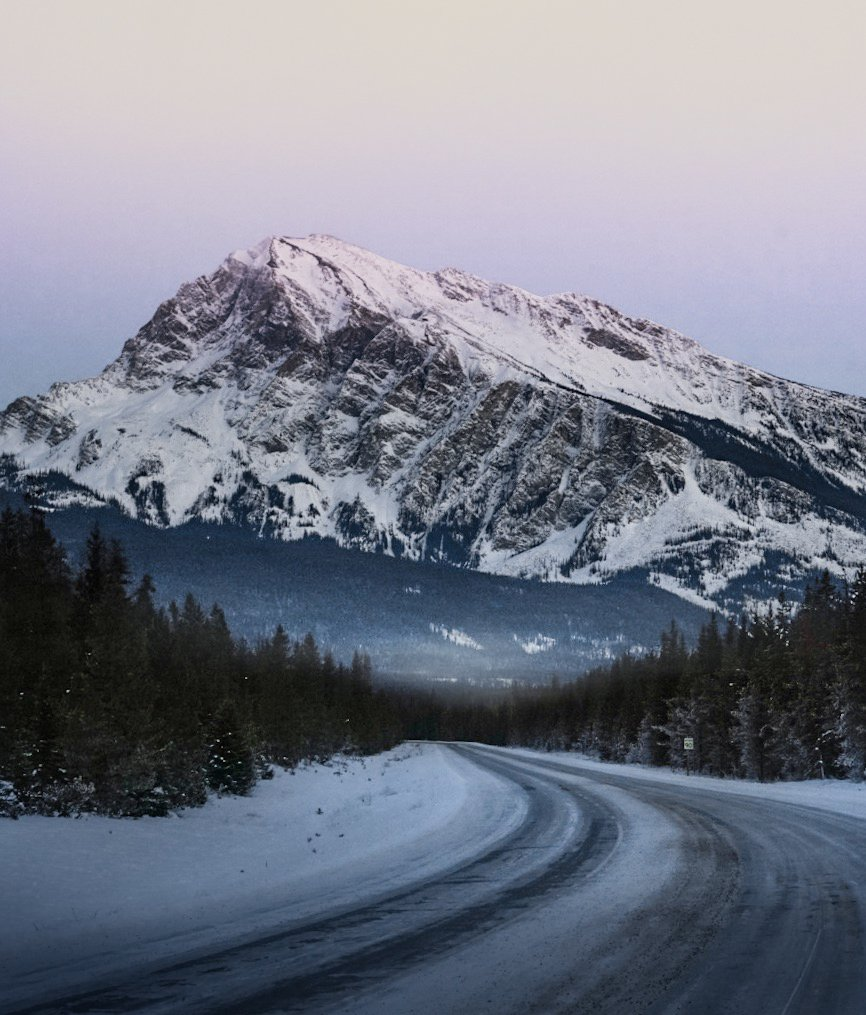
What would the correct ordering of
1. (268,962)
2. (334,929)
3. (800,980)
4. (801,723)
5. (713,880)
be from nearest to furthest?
1. (800,980)
2. (268,962)
3. (334,929)
4. (713,880)
5. (801,723)

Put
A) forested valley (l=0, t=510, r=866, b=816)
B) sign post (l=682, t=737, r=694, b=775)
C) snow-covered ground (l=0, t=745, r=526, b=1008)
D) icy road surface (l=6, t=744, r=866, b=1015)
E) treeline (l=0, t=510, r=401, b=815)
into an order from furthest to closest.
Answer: sign post (l=682, t=737, r=694, b=775)
forested valley (l=0, t=510, r=866, b=816)
treeline (l=0, t=510, r=401, b=815)
snow-covered ground (l=0, t=745, r=526, b=1008)
icy road surface (l=6, t=744, r=866, b=1015)

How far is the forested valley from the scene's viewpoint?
89.0ft

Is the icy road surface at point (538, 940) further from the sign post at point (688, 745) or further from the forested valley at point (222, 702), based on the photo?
the sign post at point (688, 745)

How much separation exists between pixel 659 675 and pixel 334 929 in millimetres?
89043

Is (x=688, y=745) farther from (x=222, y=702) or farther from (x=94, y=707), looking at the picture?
(x=94, y=707)

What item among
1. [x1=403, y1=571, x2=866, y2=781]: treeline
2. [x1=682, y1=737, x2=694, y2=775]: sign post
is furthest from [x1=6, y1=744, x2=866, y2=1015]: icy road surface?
[x1=682, y1=737, x2=694, y2=775]: sign post

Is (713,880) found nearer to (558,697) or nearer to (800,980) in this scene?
(800,980)

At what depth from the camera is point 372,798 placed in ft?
130

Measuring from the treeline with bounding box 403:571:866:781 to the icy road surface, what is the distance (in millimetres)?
35295

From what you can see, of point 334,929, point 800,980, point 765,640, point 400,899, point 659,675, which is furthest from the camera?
point 659,675

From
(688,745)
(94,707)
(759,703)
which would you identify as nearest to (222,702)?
(94,707)

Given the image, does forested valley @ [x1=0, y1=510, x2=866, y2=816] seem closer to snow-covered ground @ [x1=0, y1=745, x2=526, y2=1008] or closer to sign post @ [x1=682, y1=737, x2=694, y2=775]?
sign post @ [x1=682, y1=737, x2=694, y2=775]

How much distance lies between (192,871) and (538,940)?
8.56 m

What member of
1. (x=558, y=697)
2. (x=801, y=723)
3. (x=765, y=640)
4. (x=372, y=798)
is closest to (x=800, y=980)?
(x=372, y=798)
